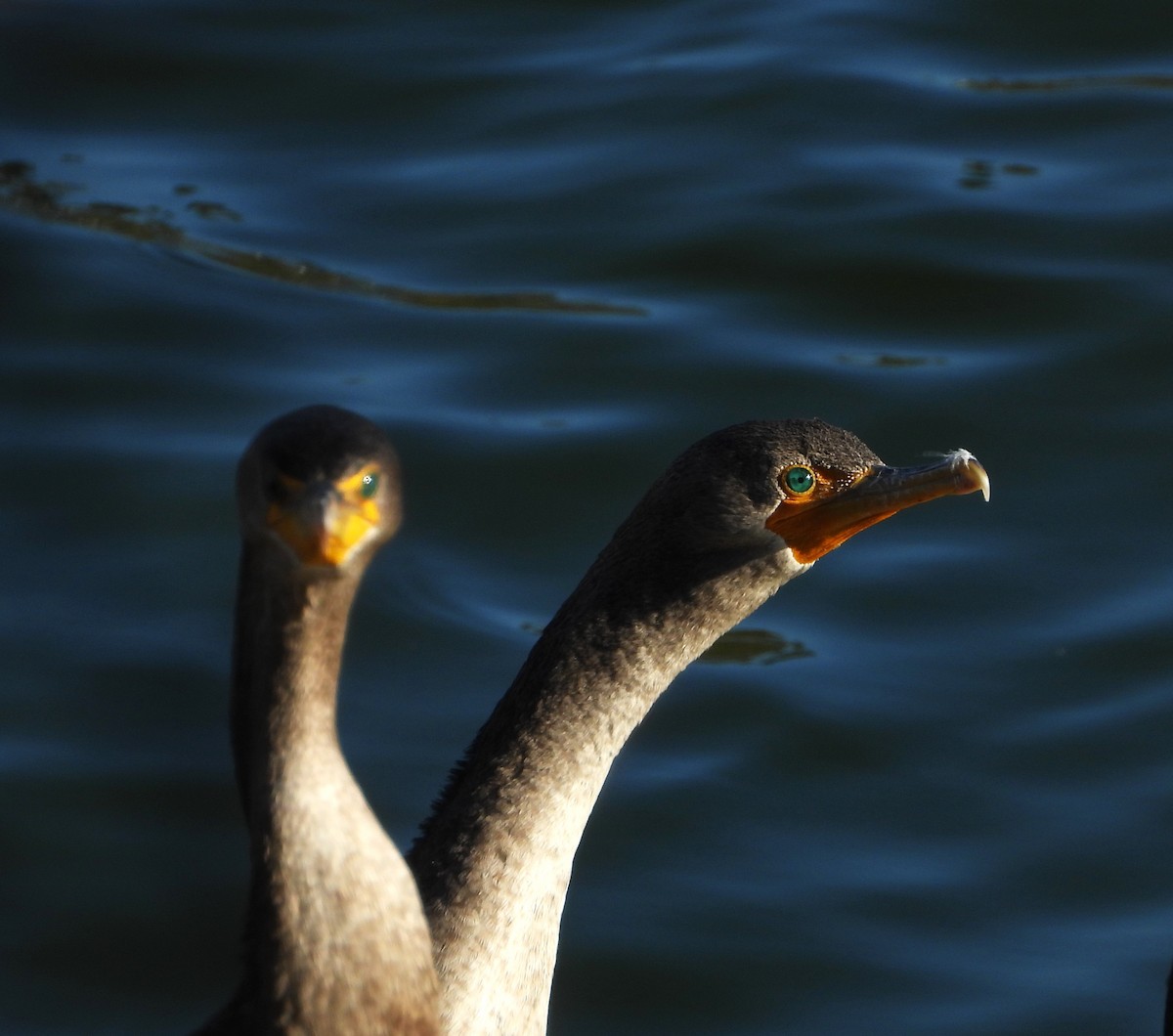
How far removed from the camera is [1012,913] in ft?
19.2

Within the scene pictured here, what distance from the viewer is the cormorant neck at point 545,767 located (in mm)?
4016

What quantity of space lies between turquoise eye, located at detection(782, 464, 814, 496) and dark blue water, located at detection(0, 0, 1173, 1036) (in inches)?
70.0

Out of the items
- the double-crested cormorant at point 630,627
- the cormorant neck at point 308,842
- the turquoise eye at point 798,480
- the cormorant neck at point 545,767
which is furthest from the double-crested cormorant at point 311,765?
the turquoise eye at point 798,480

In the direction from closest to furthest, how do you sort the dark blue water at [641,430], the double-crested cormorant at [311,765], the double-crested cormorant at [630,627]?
the double-crested cormorant at [311,765], the double-crested cormorant at [630,627], the dark blue water at [641,430]

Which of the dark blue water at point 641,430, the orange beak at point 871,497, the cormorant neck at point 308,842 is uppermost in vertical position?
the dark blue water at point 641,430

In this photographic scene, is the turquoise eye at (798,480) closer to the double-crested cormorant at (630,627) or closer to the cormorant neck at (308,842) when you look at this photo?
the double-crested cormorant at (630,627)

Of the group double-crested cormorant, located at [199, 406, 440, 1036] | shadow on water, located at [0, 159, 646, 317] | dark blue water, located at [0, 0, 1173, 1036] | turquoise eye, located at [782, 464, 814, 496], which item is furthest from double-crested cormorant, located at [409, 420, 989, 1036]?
shadow on water, located at [0, 159, 646, 317]

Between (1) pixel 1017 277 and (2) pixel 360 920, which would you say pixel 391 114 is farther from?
(2) pixel 360 920

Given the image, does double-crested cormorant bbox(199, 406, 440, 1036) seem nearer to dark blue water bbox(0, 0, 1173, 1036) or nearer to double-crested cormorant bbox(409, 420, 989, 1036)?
double-crested cormorant bbox(409, 420, 989, 1036)

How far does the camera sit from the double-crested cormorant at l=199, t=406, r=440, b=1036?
306 centimetres

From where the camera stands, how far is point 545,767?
4.20 meters

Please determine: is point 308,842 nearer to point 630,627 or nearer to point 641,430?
point 630,627

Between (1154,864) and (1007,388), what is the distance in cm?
239

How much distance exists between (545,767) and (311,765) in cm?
102
